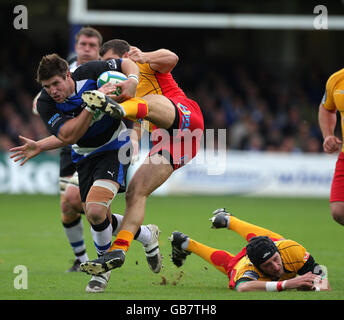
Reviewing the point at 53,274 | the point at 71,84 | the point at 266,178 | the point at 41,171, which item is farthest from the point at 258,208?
the point at 71,84

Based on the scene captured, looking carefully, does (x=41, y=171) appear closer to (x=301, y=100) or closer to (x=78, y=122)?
(x=301, y=100)

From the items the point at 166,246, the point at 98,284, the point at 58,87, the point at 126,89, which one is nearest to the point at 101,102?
the point at 126,89

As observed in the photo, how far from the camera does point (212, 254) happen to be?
24.7 ft

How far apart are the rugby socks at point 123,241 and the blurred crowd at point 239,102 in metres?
13.2

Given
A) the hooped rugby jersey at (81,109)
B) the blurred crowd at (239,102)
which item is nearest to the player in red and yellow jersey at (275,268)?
the hooped rugby jersey at (81,109)

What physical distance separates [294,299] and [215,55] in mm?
20918

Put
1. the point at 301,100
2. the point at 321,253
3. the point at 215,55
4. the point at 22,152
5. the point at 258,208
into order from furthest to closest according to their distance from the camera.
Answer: the point at 215,55 < the point at 301,100 < the point at 258,208 < the point at 321,253 < the point at 22,152

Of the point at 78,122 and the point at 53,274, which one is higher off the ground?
the point at 78,122

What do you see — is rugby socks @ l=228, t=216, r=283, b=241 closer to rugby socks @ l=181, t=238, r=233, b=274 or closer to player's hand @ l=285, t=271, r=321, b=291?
rugby socks @ l=181, t=238, r=233, b=274

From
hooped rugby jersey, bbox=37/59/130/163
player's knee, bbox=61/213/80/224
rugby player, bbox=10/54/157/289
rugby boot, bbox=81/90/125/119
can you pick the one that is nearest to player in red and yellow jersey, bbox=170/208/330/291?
rugby player, bbox=10/54/157/289

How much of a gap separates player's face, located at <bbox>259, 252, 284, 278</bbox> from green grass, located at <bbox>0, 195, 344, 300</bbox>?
237 millimetres

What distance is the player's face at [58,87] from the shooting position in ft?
21.0

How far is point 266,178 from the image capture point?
18.9 m
